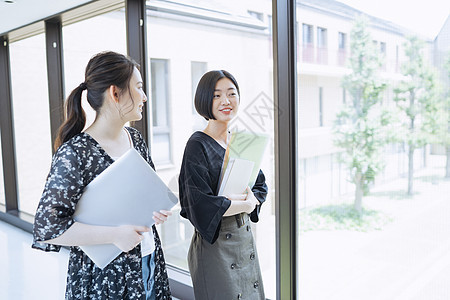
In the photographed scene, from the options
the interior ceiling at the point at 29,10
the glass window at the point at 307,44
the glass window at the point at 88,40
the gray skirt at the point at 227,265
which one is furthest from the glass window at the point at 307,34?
the interior ceiling at the point at 29,10

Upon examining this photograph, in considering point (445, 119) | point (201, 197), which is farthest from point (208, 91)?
point (445, 119)

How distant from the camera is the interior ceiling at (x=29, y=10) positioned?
3072 millimetres

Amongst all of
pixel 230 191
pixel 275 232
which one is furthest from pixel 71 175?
pixel 275 232

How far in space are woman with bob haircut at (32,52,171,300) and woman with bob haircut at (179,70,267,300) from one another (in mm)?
231

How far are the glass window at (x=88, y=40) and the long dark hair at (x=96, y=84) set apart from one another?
1698mm

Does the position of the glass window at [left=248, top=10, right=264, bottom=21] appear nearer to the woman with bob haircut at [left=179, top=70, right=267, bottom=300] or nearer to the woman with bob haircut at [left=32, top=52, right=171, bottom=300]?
the woman with bob haircut at [left=179, top=70, right=267, bottom=300]

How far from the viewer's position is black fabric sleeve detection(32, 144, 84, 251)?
1.15 m

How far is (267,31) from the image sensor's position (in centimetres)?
202

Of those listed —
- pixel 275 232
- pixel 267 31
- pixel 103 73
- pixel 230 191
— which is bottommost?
Answer: pixel 275 232

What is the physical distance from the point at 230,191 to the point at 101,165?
1.64ft

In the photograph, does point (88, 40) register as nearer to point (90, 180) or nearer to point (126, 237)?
point (90, 180)

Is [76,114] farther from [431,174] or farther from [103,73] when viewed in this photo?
[431,174]

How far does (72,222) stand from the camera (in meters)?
1.19

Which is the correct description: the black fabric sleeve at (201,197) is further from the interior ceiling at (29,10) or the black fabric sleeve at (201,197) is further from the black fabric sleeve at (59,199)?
the interior ceiling at (29,10)
